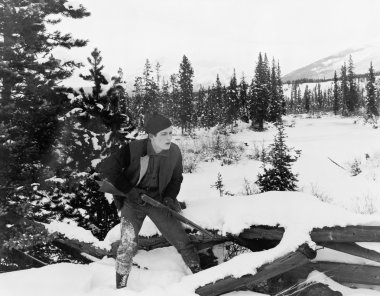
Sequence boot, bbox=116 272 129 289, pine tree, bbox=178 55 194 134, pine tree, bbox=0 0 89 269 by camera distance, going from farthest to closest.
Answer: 1. pine tree, bbox=178 55 194 134
2. pine tree, bbox=0 0 89 269
3. boot, bbox=116 272 129 289

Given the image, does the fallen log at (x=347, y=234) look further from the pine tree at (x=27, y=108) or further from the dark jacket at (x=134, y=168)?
the pine tree at (x=27, y=108)

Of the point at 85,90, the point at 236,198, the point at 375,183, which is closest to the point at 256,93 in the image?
the point at 375,183

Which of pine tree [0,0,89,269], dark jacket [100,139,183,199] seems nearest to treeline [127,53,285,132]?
pine tree [0,0,89,269]

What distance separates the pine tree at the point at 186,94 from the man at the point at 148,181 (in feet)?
144

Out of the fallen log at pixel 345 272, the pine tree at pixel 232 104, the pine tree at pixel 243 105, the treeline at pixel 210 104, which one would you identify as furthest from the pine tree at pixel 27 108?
the pine tree at pixel 243 105

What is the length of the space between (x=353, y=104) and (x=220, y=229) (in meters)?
73.8

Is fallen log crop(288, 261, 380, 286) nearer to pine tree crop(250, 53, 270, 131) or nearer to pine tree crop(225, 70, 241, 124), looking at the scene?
pine tree crop(250, 53, 270, 131)

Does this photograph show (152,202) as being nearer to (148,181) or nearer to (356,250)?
(148,181)

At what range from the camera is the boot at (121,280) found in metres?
4.08

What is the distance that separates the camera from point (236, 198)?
192 inches

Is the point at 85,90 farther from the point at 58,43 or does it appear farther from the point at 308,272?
the point at 308,272

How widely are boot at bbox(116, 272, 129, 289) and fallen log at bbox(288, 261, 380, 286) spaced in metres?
1.90

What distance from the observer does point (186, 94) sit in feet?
176

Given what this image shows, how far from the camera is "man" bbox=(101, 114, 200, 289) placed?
4.33m
